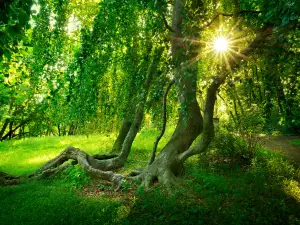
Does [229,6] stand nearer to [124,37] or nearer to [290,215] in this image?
[124,37]

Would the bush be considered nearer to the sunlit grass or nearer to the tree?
the tree

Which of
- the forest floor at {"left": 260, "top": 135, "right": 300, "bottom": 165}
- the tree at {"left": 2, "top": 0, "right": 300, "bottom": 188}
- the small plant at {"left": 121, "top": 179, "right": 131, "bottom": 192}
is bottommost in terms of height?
the small plant at {"left": 121, "top": 179, "right": 131, "bottom": 192}

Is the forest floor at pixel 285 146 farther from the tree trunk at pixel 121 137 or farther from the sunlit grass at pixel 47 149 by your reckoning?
the tree trunk at pixel 121 137

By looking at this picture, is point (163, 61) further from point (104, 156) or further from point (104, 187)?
point (104, 156)

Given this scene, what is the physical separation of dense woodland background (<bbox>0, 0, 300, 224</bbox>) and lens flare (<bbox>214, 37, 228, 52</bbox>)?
0.13 m

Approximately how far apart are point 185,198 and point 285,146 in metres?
10.3

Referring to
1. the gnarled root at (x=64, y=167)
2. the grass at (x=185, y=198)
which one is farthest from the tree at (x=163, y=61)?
the grass at (x=185, y=198)

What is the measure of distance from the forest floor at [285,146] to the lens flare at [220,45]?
5918 millimetres

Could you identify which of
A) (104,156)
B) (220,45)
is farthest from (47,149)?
(220,45)

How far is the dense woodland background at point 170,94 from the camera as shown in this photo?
5941 mm

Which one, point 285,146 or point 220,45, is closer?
point 220,45

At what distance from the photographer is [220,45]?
7.30 m

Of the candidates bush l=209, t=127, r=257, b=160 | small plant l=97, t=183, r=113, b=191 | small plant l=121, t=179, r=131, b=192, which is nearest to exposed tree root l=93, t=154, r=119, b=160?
small plant l=97, t=183, r=113, b=191

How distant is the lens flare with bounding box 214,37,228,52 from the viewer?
728 cm
